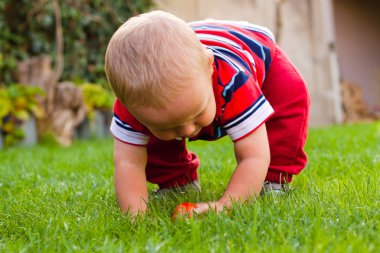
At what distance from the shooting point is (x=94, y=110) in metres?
6.89

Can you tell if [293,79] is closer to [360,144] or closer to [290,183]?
[290,183]

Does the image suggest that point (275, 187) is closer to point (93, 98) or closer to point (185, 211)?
point (185, 211)

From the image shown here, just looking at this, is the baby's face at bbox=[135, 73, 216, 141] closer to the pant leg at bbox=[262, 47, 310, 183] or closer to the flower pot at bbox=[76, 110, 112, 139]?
the pant leg at bbox=[262, 47, 310, 183]

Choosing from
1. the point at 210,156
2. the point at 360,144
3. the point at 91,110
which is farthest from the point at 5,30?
the point at 360,144

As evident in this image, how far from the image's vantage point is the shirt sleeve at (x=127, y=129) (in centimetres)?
215

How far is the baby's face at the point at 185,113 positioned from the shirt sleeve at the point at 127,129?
22cm

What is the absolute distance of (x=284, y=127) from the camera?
2.44 metres

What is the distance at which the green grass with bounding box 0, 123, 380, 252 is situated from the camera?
5.29 feet

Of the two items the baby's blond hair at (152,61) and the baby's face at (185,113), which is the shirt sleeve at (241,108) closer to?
the baby's face at (185,113)

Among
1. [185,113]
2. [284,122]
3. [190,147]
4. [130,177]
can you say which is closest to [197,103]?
[185,113]

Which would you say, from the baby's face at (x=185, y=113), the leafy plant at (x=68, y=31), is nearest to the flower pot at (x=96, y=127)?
the leafy plant at (x=68, y=31)

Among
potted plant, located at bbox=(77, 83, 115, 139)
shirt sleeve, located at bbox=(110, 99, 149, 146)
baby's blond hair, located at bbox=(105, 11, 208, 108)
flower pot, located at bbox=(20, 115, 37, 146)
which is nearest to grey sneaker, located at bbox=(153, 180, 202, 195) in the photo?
shirt sleeve, located at bbox=(110, 99, 149, 146)

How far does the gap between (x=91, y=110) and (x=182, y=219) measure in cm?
494

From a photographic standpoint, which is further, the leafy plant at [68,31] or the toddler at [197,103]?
the leafy plant at [68,31]
